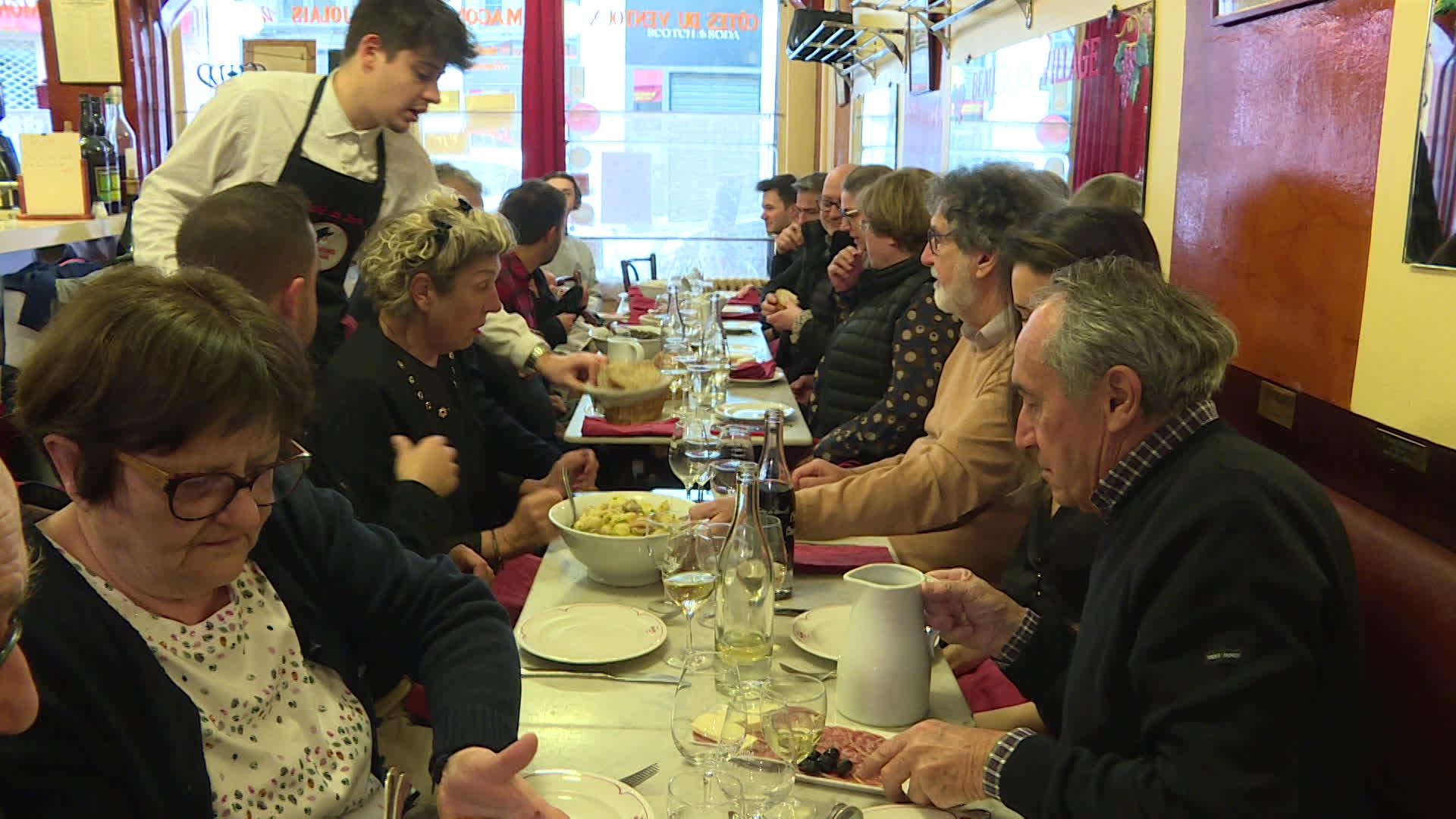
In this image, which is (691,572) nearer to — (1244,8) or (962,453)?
(962,453)

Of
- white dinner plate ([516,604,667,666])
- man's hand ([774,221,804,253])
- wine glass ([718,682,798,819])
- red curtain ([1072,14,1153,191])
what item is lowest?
white dinner plate ([516,604,667,666])

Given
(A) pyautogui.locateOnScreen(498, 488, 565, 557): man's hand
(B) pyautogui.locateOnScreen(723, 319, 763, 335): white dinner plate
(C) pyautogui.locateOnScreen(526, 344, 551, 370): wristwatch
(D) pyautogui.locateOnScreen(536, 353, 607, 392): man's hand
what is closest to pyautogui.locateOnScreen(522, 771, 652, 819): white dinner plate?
(A) pyautogui.locateOnScreen(498, 488, 565, 557): man's hand

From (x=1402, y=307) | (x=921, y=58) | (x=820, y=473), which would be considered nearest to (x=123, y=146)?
(x=820, y=473)

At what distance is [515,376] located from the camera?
12.8 feet

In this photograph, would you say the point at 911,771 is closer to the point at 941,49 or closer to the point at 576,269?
the point at 941,49

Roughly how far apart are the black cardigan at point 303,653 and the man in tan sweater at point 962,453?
934mm

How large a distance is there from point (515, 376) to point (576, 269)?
4.10 m

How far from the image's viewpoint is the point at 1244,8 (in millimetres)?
2578

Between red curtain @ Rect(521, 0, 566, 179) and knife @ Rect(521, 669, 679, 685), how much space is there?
7.27 m

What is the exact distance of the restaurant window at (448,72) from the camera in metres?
Answer: 8.66

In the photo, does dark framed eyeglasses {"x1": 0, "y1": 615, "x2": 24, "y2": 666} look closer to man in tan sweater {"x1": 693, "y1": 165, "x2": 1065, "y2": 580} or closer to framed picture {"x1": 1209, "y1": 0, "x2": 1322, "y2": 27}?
man in tan sweater {"x1": 693, "y1": 165, "x2": 1065, "y2": 580}

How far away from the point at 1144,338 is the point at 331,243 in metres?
2.27

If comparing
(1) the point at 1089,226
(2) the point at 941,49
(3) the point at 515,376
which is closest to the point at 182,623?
(1) the point at 1089,226

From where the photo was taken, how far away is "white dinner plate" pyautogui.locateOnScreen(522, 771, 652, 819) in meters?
1.30
